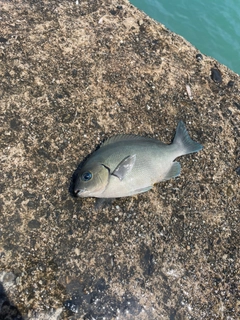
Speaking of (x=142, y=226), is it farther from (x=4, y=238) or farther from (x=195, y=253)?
(x=4, y=238)

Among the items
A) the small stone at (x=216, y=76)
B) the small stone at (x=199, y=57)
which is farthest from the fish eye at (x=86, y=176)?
the small stone at (x=199, y=57)

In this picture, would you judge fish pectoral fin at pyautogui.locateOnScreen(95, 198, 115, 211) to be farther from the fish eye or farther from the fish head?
the fish eye

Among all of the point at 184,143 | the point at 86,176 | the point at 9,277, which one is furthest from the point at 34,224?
the point at 184,143

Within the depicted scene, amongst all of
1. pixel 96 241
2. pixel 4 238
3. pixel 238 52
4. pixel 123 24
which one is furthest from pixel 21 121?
pixel 238 52

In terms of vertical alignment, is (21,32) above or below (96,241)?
above

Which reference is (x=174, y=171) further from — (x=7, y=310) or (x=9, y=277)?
(x=7, y=310)

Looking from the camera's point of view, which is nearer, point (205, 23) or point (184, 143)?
point (184, 143)
